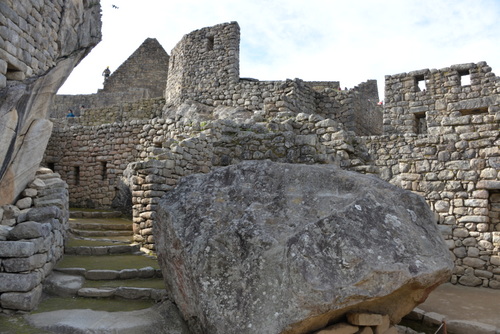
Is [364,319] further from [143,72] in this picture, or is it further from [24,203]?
[143,72]

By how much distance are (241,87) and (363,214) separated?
13849mm

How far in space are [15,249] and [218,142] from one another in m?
3.20

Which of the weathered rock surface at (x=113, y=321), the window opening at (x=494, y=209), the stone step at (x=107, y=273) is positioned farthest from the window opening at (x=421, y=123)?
the weathered rock surface at (x=113, y=321)

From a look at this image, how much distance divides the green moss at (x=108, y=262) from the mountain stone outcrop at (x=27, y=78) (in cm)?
161

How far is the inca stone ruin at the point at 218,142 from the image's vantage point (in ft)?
20.4

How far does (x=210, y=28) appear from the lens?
701 inches

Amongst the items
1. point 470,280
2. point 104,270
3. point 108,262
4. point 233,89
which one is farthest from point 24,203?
point 233,89

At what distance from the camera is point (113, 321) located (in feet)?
14.4

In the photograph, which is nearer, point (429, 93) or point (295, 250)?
point (295, 250)

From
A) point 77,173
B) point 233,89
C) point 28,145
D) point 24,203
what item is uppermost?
point 233,89

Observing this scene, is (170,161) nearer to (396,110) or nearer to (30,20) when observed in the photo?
(30,20)

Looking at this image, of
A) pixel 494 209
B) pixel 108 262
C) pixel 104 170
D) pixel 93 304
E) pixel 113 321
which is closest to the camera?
pixel 113 321

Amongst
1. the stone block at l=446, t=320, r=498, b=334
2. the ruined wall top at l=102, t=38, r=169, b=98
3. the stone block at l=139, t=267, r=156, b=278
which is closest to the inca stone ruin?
the stone block at l=139, t=267, r=156, b=278

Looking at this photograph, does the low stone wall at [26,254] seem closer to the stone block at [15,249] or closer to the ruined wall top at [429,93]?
the stone block at [15,249]
